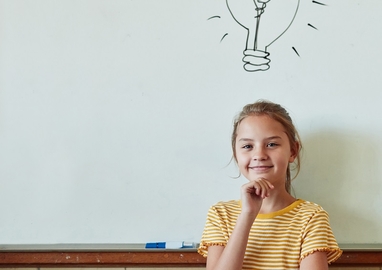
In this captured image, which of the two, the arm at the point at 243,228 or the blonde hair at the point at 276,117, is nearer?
the arm at the point at 243,228

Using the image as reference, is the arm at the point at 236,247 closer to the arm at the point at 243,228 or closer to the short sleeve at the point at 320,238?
the arm at the point at 243,228

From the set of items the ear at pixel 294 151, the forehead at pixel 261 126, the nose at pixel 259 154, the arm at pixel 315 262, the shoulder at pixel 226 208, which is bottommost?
the arm at pixel 315 262

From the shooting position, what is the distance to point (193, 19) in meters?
1.27

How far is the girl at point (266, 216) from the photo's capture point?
3.58 feet

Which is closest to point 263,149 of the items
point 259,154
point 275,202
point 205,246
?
point 259,154

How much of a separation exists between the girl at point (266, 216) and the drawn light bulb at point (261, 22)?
12 centimetres

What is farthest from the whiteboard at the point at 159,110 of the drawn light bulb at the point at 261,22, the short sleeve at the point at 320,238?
the short sleeve at the point at 320,238

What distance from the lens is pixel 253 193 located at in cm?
112

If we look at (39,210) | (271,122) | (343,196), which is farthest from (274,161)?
(39,210)

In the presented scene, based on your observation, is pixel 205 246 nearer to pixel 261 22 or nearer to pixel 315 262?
pixel 315 262

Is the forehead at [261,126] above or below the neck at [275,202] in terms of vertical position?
above

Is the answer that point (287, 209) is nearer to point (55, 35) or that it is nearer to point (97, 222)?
point (97, 222)

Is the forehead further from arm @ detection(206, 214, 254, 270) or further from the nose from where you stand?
arm @ detection(206, 214, 254, 270)

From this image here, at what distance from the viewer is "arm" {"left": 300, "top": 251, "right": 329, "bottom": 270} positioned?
107 centimetres
